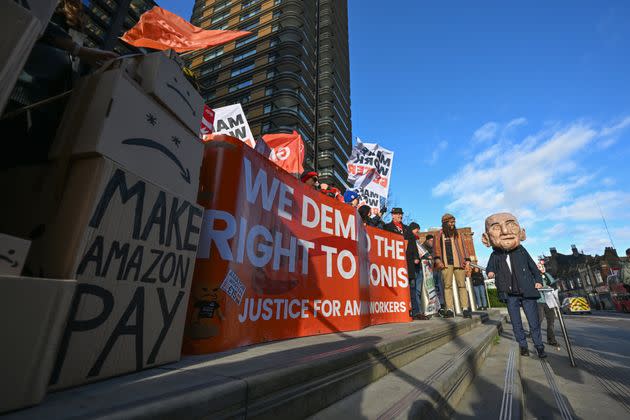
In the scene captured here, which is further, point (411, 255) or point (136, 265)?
point (411, 255)

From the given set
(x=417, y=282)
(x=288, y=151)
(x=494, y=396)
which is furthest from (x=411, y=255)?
(x=288, y=151)

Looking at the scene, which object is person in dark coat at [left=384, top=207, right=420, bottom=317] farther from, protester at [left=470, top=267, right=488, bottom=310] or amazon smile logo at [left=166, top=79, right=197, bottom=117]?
protester at [left=470, top=267, right=488, bottom=310]

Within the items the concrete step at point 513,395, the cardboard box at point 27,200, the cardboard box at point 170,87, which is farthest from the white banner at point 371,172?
the cardboard box at point 27,200

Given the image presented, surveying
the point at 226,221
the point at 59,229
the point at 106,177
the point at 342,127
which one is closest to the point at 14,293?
the point at 59,229

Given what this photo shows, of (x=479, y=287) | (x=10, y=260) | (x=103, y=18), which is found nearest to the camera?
(x=10, y=260)

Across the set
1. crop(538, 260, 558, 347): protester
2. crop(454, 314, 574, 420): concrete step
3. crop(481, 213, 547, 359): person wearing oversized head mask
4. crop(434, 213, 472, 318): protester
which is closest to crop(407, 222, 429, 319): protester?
crop(434, 213, 472, 318): protester

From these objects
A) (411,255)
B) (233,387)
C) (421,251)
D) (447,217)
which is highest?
(447,217)

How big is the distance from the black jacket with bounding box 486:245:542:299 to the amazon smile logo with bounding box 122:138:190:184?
162 inches

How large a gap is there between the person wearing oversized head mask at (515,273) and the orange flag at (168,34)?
4650mm

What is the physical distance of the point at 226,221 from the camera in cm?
193

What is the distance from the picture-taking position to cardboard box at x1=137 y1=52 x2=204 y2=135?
1.35 m

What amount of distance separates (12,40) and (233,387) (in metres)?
1.28

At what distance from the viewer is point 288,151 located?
22.6 ft

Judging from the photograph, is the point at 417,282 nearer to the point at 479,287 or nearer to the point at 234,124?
the point at 234,124
